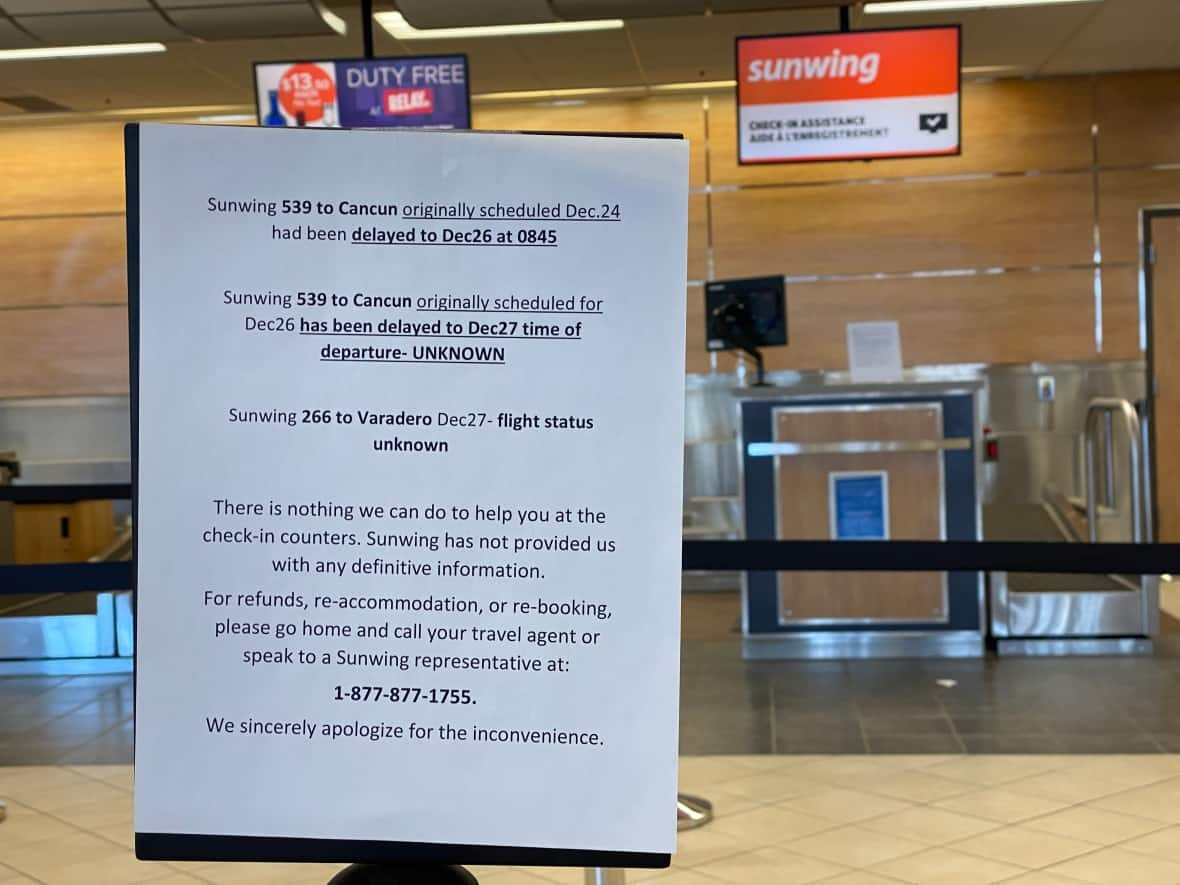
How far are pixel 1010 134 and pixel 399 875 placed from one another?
829 cm

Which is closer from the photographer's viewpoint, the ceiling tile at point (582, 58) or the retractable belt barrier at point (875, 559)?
the retractable belt barrier at point (875, 559)

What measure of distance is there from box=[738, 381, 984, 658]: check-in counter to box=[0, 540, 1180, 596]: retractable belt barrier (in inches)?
102

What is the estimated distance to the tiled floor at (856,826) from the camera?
3.39 metres

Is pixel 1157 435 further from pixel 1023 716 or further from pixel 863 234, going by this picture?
pixel 1023 716

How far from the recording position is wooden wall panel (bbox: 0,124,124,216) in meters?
9.44

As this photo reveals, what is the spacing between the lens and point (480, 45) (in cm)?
762

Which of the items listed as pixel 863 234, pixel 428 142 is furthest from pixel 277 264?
pixel 863 234

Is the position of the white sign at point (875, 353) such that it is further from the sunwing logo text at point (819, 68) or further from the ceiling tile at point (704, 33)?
the ceiling tile at point (704, 33)

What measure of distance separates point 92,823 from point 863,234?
6.62 meters

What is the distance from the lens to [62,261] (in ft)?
31.0

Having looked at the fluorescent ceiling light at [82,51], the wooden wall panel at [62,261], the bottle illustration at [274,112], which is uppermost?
the fluorescent ceiling light at [82,51]

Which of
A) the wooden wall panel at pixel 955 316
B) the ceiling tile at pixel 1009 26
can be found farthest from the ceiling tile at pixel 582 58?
the wooden wall panel at pixel 955 316

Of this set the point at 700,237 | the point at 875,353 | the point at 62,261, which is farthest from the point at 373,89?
the point at 62,261

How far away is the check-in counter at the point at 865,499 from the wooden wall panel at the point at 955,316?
3052 millimetres
